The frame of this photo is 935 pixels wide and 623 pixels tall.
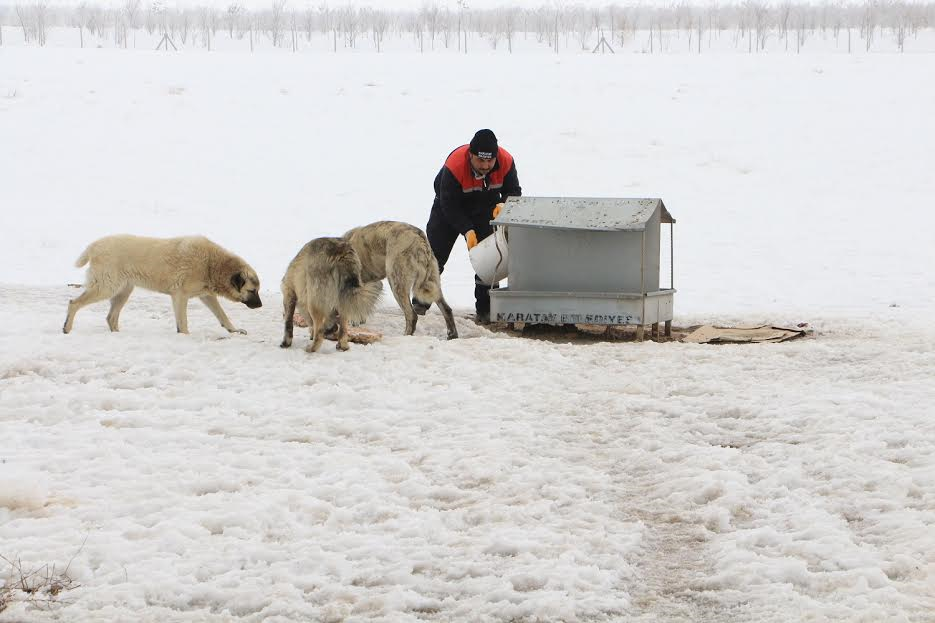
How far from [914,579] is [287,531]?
2.40 metres

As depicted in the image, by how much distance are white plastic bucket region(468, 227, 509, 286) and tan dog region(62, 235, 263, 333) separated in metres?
2.38

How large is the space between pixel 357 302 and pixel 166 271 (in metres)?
1.60

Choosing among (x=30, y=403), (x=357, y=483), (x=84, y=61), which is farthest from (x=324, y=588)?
(x=84, y=61)

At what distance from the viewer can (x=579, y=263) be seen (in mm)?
8773

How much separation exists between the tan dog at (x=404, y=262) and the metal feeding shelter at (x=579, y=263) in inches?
28.7

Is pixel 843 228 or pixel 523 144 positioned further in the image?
pixel 523 144

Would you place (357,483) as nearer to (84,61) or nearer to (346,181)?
(346,181)

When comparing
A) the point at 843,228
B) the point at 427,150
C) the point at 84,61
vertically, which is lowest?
the point at 843,228

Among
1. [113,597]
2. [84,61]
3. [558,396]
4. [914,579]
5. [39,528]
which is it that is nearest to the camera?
[113,597]

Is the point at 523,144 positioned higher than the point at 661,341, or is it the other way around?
the point at 523,144

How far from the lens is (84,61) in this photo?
27.3 meters

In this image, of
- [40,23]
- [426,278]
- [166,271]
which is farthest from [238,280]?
[40,23]

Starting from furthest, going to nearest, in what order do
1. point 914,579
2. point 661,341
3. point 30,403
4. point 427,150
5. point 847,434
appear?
point 427,150
point 661,341
point 30,403
point 847,434
point 914,579

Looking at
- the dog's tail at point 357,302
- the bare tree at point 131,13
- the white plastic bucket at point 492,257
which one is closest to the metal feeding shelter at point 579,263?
the white plastic bucket at point 492,257
